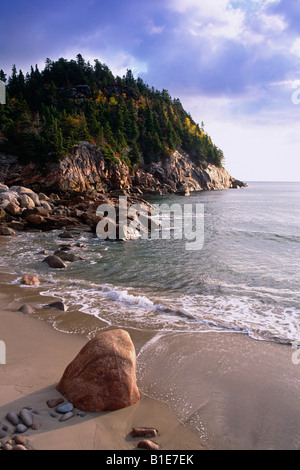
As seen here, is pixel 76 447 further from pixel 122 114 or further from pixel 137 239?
pixel 122 114

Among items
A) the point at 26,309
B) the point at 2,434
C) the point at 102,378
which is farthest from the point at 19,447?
the point at 26,309

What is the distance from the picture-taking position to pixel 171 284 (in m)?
9.87

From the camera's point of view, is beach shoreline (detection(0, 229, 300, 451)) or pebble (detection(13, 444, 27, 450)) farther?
beach shoreline (detection(0, 229, 300, 451))

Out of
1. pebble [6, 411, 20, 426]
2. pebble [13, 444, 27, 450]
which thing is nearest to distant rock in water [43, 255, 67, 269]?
pebble [6, 411, 20, 426]

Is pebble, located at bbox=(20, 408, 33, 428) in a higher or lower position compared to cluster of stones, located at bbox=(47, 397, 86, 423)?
higher

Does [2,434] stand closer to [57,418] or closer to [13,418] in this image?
[13,418]

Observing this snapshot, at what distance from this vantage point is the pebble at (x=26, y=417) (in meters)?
3.20

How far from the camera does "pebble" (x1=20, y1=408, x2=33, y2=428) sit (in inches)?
126

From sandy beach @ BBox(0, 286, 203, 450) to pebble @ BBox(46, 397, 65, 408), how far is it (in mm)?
67

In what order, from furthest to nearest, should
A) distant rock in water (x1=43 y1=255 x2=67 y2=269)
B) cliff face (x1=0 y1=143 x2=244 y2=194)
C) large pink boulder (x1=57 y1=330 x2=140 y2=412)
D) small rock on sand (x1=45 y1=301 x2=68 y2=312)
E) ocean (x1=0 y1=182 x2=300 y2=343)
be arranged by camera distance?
cliff face (x1=0 y1=143 x2=244 y2=194) < distant rock in water (x1=43 y1=255 x2=67 y2=269) < small rock on sand (x1=45 y1=301 x2=68 y2=312) < ocean (x1=0 y1=182 x2=300 y2=343) < large pink boulder (x1=57 y1=330 x2=140 y2=412)

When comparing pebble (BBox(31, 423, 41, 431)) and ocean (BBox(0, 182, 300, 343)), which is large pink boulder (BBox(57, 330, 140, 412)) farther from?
ocean (BBox(0, 182, 300, 343))

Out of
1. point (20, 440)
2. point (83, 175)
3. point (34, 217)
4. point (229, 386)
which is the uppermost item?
point (83, 175)

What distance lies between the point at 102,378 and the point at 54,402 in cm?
67

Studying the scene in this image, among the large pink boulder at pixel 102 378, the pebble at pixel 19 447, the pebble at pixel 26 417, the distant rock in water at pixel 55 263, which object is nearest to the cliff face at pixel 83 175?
the distant rock in water at pixel 55 263
